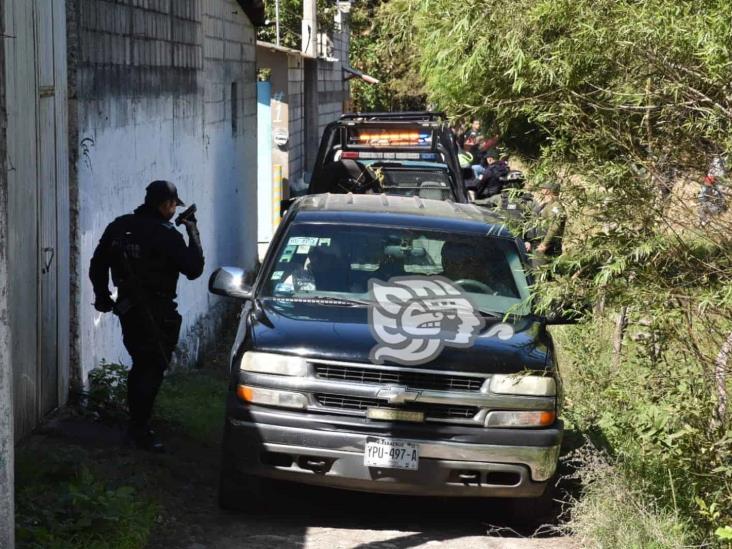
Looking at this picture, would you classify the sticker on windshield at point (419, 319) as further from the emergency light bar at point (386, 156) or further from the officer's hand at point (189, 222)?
the emergency light bar at point (386, 156)

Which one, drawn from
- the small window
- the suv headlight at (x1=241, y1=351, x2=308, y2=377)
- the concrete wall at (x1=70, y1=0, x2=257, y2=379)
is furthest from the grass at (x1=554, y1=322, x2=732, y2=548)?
the small window

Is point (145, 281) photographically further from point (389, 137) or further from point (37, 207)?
point (389, 137)

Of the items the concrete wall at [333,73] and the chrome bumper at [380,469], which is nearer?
the chrome bumper at [380,469]

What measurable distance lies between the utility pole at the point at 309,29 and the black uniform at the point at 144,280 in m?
18.3

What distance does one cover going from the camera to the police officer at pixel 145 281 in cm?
715

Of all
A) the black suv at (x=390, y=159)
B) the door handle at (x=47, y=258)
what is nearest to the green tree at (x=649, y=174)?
the door handle at (x=47, y=258)

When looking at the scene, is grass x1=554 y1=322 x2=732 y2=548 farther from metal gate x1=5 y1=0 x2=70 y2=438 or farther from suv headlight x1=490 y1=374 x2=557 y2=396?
metal gate x1=5 y1=0 x2=70 y2=438

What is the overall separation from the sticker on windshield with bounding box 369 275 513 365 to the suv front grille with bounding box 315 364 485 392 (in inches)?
2.8

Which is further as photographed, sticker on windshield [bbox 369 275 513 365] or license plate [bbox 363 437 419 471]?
sticker on windshield [bbox 369 275 513 365]

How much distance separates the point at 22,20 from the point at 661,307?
4.12 m

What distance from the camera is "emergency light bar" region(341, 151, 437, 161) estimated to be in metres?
14.4

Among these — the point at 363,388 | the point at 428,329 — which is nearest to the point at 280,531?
the point at 363,388

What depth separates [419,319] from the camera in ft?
21.9

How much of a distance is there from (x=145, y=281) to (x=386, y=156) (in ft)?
25.4
